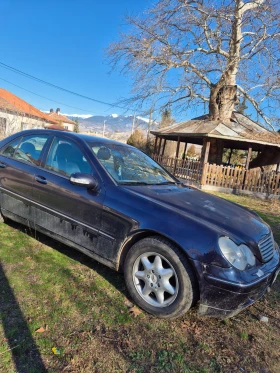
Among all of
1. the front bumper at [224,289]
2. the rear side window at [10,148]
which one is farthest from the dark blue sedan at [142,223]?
the rear side window at [10,148]

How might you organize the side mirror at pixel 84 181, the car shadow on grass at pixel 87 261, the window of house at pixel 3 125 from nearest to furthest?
the side mirror at pixel 84 181, the car shadow on grass at pixel 87 261, the window of house at pixel 3 125

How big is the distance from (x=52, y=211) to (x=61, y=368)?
1814mm

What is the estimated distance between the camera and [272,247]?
2934mm

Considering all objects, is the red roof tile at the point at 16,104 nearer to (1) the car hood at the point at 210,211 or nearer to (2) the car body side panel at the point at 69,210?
(2) the car body side panel at the point at 69,210

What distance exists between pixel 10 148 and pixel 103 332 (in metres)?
3.03

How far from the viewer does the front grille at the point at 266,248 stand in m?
2.65

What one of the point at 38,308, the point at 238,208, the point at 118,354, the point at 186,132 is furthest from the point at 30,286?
the point at 186,132

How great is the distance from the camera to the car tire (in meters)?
2.45

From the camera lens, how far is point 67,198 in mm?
3230

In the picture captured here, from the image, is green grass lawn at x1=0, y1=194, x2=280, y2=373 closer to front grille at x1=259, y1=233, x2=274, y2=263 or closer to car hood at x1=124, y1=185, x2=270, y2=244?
front grille at x1=259, y1=233, x2=274, y2=263

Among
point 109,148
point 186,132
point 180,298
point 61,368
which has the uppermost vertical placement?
point 186,132

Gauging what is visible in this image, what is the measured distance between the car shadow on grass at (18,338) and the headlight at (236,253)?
1617 mm

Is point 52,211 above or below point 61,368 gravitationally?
above

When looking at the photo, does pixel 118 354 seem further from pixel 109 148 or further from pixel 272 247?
pixel 109 148
